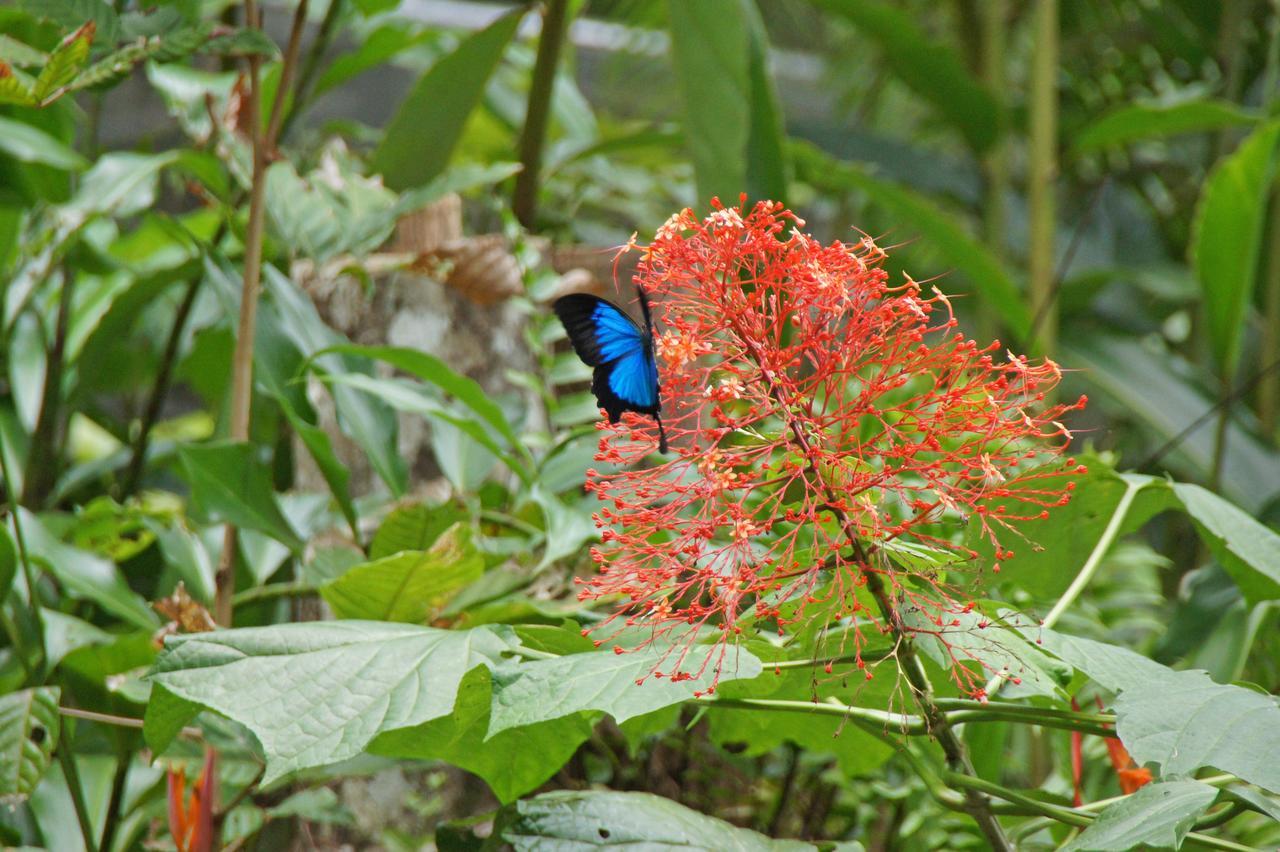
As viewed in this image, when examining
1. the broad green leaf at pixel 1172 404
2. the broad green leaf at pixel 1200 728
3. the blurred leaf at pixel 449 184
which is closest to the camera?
the broad green leaf at pixel 1200 728

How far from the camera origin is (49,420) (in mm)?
1269

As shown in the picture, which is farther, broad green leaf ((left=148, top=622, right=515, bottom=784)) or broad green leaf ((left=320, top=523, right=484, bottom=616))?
broad green leaf ((left=320, top=523, right=484, bottom=616))

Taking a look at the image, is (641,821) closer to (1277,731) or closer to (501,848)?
(501,848)

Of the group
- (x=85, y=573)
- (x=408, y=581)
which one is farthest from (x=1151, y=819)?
(x=85, y=573)

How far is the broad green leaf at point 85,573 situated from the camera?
34.6 inches

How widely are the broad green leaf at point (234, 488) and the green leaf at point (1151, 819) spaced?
59cm

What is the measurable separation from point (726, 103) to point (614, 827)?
2.56 feet

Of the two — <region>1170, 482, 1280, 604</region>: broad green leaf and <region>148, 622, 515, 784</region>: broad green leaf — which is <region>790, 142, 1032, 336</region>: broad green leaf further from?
<region>148, 622, 515, 784</region>: broad green leaf

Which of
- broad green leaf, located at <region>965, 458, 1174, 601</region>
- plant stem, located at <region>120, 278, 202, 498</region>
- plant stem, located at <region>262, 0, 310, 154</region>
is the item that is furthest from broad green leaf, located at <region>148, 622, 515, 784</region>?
plant stem, located at <region>120, 278, 202, 498</region>

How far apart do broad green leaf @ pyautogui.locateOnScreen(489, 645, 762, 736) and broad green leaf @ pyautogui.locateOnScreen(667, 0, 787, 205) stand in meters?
0.66

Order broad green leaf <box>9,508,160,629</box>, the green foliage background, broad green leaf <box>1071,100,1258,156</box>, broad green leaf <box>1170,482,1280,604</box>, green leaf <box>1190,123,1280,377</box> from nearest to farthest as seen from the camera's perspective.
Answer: the green foliage background < broad green leaf <box>1170,482,1280,604</box> < broad green leaf <box>9,508,160,629</box> < green leaf <box>1190,123,1280,377</box> < broad green leaf <box>1071,100,1258,156</box>

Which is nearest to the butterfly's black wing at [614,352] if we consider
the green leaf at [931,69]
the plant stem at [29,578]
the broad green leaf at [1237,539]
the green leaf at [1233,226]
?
the broad green leaf at [1237,539]

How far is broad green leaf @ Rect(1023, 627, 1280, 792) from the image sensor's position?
17.8 inches

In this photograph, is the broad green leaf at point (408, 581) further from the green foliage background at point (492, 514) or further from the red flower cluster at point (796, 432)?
the red flower cluster at point (796, 432)
